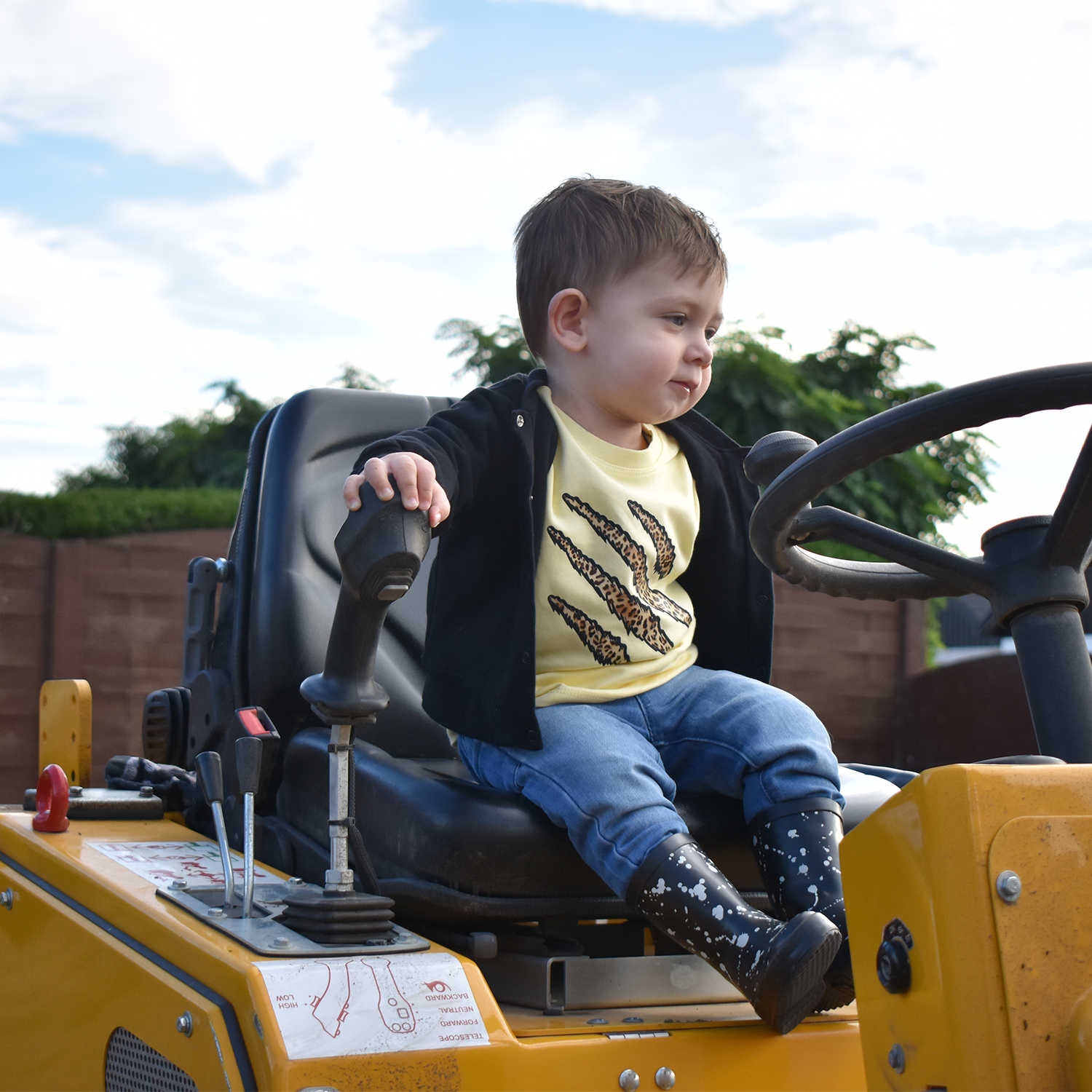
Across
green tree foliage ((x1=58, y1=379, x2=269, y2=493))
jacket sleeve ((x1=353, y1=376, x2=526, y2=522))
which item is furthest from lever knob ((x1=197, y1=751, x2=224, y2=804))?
green tree foliage ((x1=58, y1=379, x2=269, y2=493))

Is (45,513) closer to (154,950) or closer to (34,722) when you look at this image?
(34,722)

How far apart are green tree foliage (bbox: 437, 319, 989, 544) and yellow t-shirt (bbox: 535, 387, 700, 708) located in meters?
6.10

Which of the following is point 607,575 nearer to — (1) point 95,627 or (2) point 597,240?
(2) point 597,240

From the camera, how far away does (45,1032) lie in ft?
5.18

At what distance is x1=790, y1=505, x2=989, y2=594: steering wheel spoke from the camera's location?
1160 millimetres

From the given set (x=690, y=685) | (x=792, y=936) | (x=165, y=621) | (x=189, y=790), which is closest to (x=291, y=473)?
(x=189, y=790)

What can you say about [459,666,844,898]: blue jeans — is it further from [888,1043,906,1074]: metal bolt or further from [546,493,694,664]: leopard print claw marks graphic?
[888,1043,906,1074]: metal bolt

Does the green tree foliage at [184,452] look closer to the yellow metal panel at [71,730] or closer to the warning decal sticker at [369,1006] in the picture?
the yellow metal panel at [71,730]

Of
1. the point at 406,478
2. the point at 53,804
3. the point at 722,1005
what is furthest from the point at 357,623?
the point at 53,804

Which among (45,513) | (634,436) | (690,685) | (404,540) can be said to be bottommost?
(690,685)

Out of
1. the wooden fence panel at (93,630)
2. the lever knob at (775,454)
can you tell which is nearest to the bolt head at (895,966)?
the lever knob at (775,454)

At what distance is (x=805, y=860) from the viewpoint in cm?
138

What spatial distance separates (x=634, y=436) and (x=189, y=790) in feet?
3.17

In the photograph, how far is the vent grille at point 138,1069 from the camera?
126 centimetres
